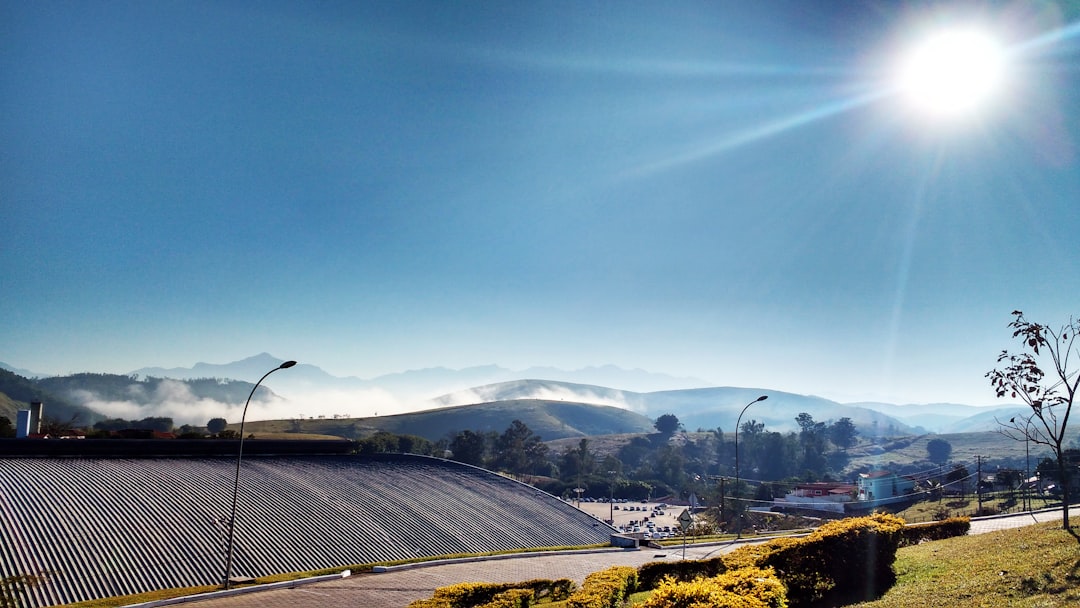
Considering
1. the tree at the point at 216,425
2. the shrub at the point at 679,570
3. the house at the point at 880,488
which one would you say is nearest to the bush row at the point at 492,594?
the shrub at the point at 679,570

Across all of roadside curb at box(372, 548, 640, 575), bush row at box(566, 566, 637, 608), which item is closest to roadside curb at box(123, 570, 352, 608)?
roadside curb at box(372, 548, 640, 575)

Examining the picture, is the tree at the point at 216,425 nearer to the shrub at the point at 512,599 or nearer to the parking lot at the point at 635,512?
the parking lot at the point at 635,512

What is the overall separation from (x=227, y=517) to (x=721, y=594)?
2944cm

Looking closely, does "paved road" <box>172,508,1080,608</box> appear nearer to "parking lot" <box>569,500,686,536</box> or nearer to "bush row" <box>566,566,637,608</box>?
"bush row" <box>566,566,637,608</box>

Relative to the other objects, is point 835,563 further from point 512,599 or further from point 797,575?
point 512,599

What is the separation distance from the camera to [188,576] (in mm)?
26859

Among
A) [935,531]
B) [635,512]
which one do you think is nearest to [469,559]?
[935,531]

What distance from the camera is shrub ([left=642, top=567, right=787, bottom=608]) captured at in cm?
1131

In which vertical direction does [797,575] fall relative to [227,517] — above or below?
above

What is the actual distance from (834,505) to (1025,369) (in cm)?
8118

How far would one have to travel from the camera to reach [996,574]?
15258 mm

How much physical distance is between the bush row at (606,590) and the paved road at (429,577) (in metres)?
7.29

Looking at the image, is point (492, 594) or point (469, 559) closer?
point (492, 594)

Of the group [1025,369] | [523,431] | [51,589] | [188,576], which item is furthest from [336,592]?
[523,431]
